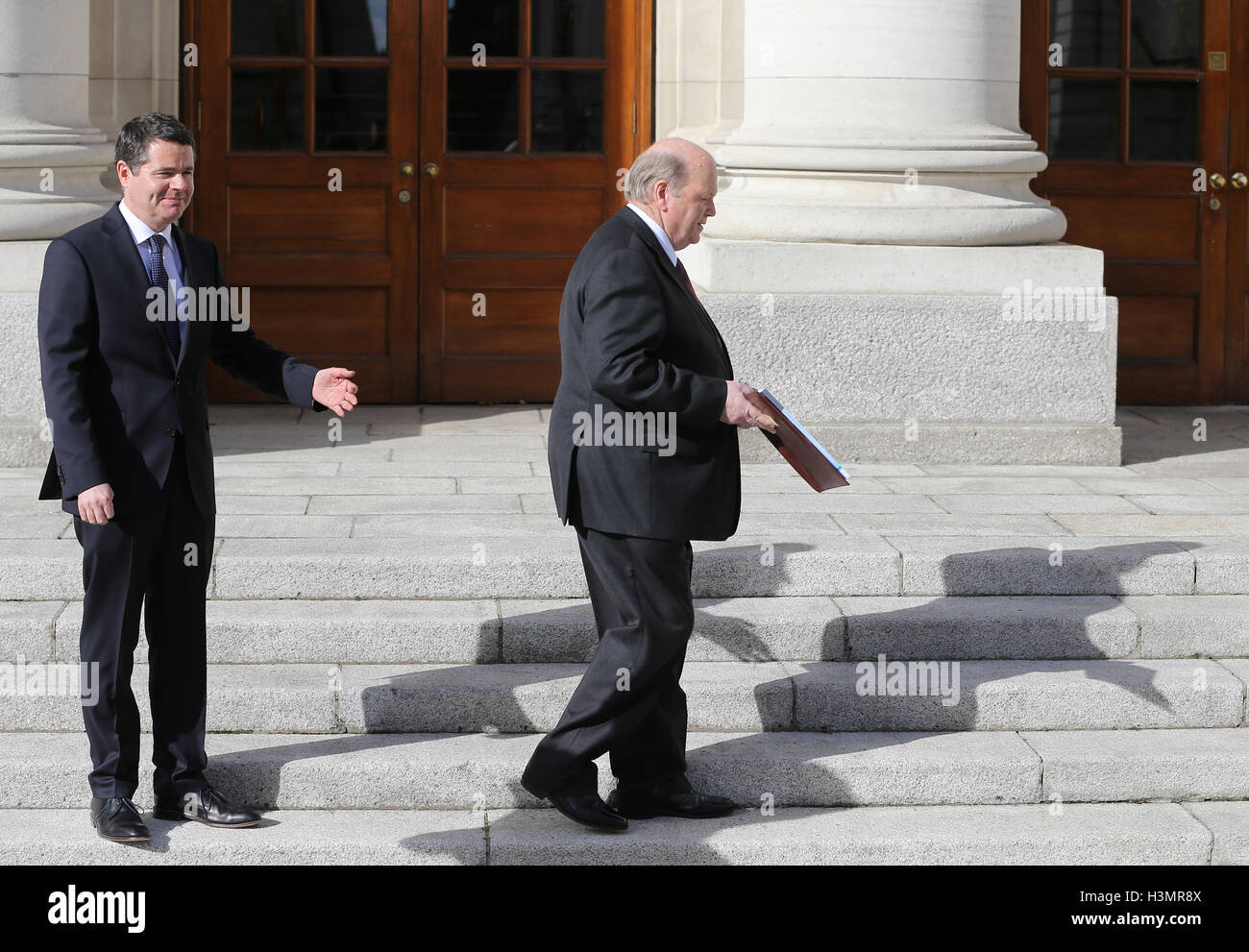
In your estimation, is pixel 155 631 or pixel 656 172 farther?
pixel 155 631

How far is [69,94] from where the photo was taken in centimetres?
855

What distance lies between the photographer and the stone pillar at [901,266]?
834cm

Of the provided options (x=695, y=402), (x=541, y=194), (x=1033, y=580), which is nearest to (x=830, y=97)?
(x=541, y=194)

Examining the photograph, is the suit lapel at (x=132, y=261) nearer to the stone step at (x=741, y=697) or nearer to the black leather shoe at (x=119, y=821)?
the black leather shoe at (x=119, y=821)

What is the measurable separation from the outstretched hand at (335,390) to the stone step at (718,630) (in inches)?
52.6

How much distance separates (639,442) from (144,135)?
1.51m

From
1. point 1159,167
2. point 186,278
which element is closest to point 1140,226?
point 1159,167

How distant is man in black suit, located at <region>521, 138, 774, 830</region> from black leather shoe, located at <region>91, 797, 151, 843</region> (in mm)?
1073

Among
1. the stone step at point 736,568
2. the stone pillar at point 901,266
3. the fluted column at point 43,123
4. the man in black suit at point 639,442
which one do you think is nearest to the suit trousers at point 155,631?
the man in black suit at point 639,442

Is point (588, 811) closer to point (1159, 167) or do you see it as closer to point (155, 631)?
point (155, 631)

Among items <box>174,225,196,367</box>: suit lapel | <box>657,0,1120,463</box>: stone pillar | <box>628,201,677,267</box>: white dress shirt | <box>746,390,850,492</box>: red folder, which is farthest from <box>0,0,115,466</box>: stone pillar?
<box>746,390,850,492</box>: red folder

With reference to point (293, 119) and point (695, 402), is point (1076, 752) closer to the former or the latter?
point (695, 402)

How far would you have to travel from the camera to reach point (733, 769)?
5.50 m
